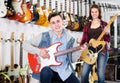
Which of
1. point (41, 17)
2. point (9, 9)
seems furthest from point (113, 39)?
point (9, 9)

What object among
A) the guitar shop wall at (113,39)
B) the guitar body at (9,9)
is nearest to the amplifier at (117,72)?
the guitar shop wall at (113,39)

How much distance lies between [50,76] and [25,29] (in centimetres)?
221

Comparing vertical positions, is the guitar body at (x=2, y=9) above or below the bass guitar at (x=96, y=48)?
above

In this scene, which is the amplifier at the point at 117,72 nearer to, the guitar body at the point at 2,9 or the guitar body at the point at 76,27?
the guitar body at the point at 76,27

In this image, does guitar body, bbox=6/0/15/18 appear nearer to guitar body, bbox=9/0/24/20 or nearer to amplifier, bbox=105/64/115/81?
guitar body, bbox=9/0/24/20

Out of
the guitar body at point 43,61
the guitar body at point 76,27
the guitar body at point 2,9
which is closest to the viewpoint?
the guitar body at point 43,61

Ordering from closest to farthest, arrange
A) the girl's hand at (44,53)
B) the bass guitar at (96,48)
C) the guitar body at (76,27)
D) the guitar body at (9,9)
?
the girl's hand at (44,53)
the bass guitar at (96,48)
the guitar body at (9,9)
the guitar body at (76,27)

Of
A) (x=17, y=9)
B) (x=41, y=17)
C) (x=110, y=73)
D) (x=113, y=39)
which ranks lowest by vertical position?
(x=110, y=73)

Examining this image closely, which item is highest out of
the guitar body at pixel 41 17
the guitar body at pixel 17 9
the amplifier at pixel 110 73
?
the guitar body at pixel 17 9

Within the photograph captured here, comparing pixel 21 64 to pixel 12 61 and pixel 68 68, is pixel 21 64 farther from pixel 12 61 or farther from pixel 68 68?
pixel 68 68

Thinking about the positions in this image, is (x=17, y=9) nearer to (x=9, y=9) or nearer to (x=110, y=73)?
(x=9, y=9)

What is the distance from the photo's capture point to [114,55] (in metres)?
5.55

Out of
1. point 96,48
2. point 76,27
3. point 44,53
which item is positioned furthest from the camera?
point 76,27

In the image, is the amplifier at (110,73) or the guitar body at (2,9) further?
the amplifier at (110,73)
